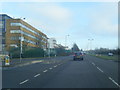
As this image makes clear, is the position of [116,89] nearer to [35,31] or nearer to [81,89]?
[81,89]

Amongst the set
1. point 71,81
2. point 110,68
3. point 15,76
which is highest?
point 71,81

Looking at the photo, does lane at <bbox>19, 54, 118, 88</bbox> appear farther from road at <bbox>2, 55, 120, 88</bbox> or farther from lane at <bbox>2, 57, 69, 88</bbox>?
lane at <bbox>2, 57, 69, 88</bbox>

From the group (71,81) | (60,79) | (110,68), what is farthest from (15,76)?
(110,68)

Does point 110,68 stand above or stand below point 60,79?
below

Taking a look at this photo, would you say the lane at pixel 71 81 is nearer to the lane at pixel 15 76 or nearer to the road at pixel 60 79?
the road at pixel 60 79

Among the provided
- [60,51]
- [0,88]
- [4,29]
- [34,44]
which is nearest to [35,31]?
[34,44]

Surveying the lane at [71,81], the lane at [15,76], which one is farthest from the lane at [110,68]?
the lane at [15,76]

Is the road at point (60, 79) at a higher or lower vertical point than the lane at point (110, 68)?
higher

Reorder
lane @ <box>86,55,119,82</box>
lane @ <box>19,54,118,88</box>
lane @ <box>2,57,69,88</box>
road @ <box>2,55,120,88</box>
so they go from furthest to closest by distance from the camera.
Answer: lane @ <box>86,55,119,82</box> → lane @ <box>2,57,69,88</box> → road @ <box>2,55,120,88</box> → lane @ <box>19,54,118,88</box>

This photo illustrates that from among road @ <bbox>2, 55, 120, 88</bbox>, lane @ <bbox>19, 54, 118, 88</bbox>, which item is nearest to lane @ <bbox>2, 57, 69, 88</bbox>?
road @ <bbox>2, 55, 120, 88</bbox>

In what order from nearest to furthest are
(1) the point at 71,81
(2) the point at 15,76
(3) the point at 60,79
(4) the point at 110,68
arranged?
(1) the point at 71,81
(3) the point at 60,79
(2) the point at 15,76
(4) the point at 110,68

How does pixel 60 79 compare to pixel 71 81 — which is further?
pixel 60 79

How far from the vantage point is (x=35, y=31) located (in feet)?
363

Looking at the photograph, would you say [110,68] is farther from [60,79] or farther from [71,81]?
[71,81]
